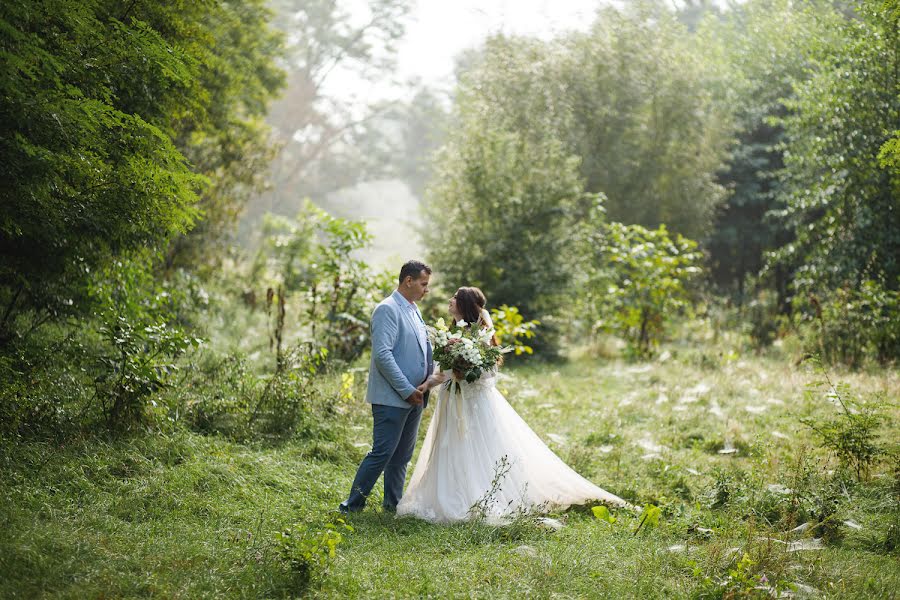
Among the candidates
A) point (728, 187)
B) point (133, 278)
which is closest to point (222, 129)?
point (133, 278)

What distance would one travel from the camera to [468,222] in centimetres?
1507

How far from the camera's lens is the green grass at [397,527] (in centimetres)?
409

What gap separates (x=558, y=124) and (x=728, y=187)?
7.54m

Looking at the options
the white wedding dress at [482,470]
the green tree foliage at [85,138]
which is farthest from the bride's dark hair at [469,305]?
the green tree foliage at [85,138]

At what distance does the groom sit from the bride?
209 millimetres

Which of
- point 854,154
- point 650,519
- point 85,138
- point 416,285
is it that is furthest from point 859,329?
point 85,138

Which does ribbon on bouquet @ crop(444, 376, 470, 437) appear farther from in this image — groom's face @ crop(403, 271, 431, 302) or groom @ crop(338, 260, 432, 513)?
groom's face @ crop(403, 271, 431, 302)

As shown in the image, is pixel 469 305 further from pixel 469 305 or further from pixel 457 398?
pixel 457 398

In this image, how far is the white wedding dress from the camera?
18.7ft

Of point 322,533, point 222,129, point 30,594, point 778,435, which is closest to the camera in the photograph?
point 30,594

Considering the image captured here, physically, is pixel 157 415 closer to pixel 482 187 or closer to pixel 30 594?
pixel 30 594

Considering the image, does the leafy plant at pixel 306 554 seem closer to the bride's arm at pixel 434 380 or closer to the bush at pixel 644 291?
the bride's arm at pixel 434 380

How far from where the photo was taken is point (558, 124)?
19.1 meters

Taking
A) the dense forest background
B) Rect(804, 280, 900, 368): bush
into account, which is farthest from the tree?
Rect(804, 280, 900, 368): bush
